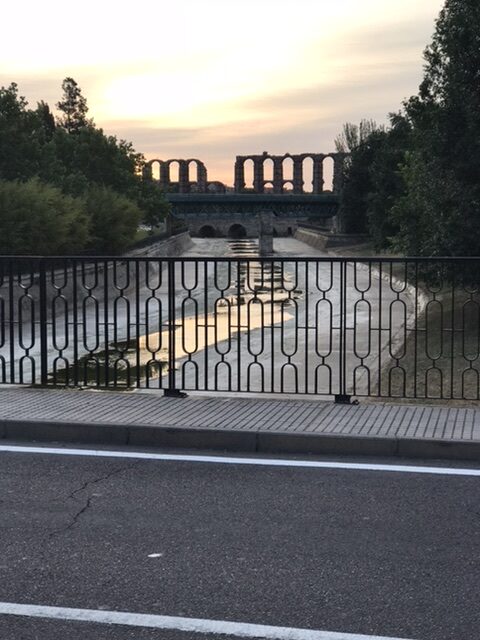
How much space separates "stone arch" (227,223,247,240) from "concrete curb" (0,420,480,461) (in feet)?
575

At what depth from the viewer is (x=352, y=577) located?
5098 millimetres

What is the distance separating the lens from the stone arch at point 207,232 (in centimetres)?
17862

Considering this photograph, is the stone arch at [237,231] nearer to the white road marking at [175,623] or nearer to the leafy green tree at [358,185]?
the leafy green tree at [358,185]

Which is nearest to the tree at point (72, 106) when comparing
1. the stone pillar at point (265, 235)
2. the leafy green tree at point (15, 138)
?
the stone pillar at point (265, 235)

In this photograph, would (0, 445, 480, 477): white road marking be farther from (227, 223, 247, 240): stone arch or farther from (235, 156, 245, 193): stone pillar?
(235, 156, 245, 193): stone pillar

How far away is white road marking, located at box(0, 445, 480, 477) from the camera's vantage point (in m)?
7.40

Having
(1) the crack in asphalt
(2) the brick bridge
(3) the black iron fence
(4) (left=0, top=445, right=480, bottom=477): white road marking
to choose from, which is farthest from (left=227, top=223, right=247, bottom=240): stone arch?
(1) the crack in asphalt

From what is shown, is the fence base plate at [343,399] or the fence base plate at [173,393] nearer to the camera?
the fence base plate at [343,399]

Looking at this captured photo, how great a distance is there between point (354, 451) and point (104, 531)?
109 inches

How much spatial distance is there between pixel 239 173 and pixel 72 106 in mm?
97445

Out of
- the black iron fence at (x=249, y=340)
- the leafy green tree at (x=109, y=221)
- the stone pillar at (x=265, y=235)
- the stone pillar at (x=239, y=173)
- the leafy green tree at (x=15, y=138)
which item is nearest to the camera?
the black iron fence at (x=249, y=340)

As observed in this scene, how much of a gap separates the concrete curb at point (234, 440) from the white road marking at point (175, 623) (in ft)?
11.8

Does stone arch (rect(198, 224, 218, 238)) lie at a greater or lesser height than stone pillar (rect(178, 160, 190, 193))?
lesser

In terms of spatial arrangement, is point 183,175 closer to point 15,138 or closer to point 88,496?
point 15,138
